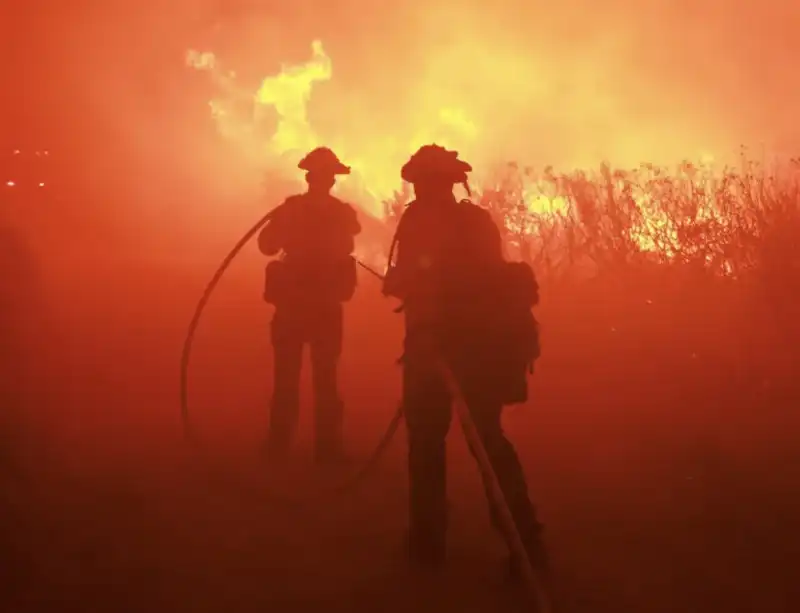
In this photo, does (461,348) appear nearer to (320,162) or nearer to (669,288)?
(320,162)

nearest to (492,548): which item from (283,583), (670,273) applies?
(283,583)

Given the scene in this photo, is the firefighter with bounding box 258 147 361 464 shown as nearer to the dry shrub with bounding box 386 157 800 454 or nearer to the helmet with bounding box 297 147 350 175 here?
the helmet with bounding box 297 147 350 175

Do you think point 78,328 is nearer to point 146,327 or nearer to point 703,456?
point 146,327

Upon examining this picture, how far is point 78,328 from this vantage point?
13070 mm

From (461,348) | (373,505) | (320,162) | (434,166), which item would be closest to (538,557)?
(461,348)

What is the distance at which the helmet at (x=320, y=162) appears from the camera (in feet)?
22.4

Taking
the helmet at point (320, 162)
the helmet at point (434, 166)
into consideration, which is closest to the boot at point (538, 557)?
the helmet at point (434, 166)

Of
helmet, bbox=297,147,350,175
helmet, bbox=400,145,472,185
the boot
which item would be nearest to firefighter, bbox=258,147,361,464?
helmet, bbox=297,147,350,175

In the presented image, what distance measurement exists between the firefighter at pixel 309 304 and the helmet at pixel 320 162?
0.01m

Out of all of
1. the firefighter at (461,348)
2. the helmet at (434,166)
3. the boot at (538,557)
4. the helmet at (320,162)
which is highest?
the helmet at (320,162)

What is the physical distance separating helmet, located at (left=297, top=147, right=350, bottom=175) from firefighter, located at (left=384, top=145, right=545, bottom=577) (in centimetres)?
276

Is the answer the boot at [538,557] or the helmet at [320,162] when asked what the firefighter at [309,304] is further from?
the boot at [538,557]

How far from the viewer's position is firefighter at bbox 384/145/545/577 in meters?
4.17

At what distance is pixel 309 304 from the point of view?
666cm
